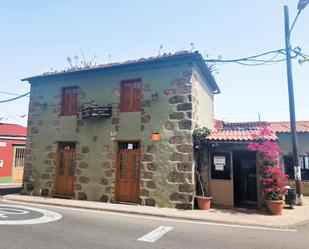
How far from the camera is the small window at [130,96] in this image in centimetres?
1059

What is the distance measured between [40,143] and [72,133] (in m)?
2.01

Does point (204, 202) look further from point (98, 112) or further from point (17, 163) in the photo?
point (17, 163)

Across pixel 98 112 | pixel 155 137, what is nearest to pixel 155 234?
pixel 155 137

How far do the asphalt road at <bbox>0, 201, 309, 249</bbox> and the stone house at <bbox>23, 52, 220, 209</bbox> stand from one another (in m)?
2.53

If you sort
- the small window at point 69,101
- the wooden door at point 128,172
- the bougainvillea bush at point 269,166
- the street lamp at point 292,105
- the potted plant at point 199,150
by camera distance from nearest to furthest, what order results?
the bougainvillea bush at point 269,166, the potted plant at point 199,150, the wooden door at point 128,172, the street lamp at point 292,105, the small window at point 69,101

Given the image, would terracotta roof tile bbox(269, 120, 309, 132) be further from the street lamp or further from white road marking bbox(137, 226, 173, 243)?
white road marking bbox(137, 226, 173, 243)

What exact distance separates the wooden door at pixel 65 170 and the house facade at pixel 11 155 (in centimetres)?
878

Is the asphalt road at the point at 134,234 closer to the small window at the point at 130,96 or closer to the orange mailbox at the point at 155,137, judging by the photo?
the orange mailbox at the point at 155,137

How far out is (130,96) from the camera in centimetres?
1074

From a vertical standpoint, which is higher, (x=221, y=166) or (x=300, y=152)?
(x=300, y=152)

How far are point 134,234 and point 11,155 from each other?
16.1 m

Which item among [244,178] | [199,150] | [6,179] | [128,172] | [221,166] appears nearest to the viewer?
[221,166]

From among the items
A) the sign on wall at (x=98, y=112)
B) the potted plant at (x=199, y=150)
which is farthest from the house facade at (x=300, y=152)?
the sign on wall at (x=98, y=112)

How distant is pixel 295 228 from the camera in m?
7.00
